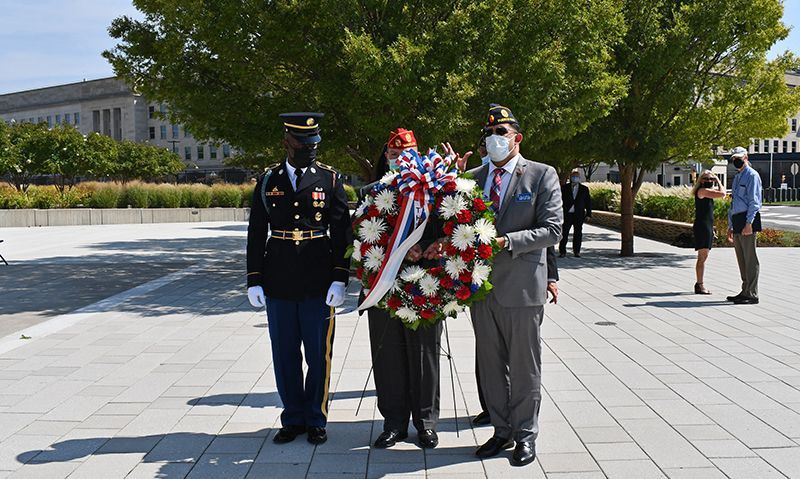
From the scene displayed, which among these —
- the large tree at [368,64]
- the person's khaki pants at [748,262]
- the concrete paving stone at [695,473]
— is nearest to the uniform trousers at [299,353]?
the concrete paving stone at [695,473]

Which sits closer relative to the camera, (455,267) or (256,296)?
(455,267)

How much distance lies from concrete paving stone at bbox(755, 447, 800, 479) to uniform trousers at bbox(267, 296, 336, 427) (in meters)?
2.87

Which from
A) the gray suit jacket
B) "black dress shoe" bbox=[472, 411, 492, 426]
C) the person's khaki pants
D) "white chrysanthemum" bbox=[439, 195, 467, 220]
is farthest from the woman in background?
"white chrysanthemum" bbox=[439, 195, 467, 220]

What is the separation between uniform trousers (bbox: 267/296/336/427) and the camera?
5.10 meters

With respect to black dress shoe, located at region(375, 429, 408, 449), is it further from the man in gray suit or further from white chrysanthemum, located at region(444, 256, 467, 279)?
white chrysanthemum, located at region(444, 256, 467, 279)

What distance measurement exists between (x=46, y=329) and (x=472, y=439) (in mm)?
6231

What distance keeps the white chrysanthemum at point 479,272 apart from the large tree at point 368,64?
22.2 ft

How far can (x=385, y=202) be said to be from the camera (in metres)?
4.71

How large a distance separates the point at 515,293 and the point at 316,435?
5.50 ft

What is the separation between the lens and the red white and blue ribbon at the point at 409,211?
15.1 feet

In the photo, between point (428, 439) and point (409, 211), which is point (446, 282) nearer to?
point (409, 211)

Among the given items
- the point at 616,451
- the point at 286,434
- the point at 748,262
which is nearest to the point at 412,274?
the point at 286,434

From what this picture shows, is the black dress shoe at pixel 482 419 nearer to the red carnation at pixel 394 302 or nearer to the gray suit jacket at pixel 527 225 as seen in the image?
the gray suit jacket at pixel 527 225

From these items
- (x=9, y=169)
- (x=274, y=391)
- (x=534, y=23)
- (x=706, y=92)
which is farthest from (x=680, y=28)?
(x=9, y=169)
